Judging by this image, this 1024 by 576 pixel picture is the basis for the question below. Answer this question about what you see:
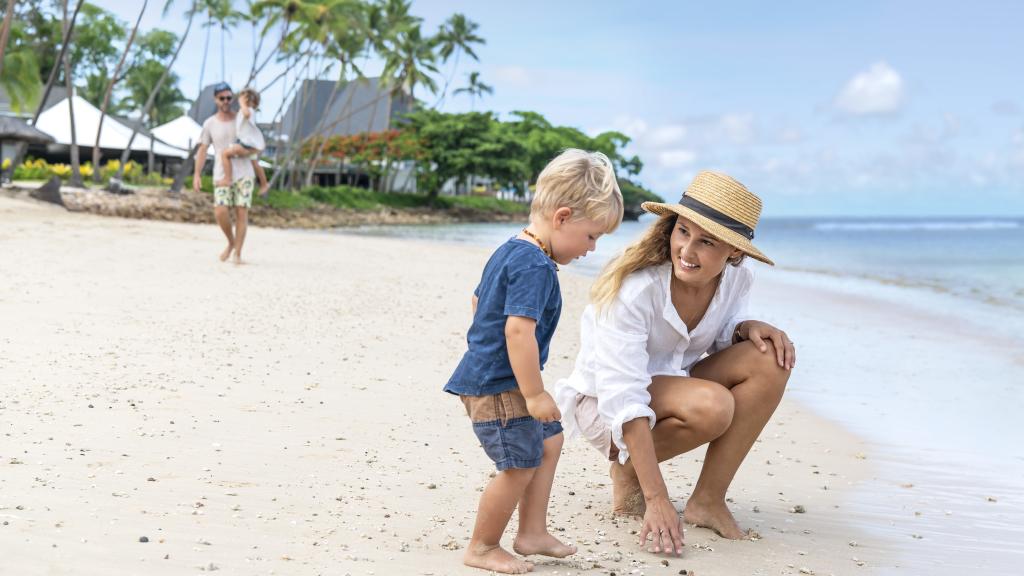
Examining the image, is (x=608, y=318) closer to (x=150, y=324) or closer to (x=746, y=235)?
(x=746, y=235)

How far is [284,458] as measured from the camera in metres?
3.73

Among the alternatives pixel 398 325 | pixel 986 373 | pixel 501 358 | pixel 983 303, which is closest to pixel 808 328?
pixel 986 373

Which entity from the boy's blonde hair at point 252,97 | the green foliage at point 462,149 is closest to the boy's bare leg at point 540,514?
the boy's blonde hair at point 252,97

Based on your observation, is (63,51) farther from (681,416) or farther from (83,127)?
(681,416)

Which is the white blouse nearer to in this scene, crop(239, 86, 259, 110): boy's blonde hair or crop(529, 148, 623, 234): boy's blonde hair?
crop(529, 148, 623, 234): boy's blonde hair

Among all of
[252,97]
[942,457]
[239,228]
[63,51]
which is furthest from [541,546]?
[63,51]

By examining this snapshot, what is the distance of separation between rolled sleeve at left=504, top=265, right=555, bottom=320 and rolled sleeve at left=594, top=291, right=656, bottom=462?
49 cm

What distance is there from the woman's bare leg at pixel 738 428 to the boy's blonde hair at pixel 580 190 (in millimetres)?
842

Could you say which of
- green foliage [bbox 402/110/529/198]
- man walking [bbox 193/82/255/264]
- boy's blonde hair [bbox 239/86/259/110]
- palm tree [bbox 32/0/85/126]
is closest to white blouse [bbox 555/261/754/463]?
man walking [bbox 193/82/255/264]

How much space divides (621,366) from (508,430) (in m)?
0.51

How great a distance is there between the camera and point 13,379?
180 inches

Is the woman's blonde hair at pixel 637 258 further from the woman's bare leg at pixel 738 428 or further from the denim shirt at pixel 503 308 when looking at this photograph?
the woman's bare leg at pixel 738 428

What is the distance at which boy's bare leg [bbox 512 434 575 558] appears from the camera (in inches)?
112

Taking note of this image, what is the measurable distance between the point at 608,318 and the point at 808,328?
732 cm
